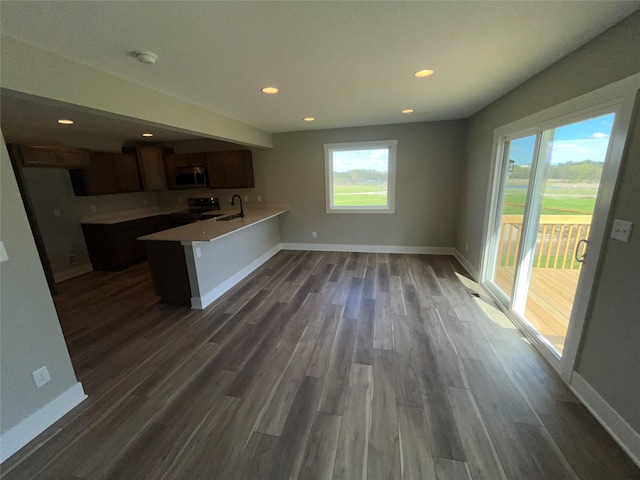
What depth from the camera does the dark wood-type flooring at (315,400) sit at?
1.41 meters

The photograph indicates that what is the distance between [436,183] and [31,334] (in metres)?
5.32

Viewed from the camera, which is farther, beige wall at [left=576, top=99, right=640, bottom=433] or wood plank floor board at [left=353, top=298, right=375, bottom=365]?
wood plank floor board at [left=353, top=298, right=375, bottom=365]

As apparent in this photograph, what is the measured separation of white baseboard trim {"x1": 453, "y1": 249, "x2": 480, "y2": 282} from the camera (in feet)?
→ 12.4

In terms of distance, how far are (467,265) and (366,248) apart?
73.5 inches

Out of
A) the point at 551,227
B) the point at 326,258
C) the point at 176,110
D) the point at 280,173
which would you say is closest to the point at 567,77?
the point at 551,227

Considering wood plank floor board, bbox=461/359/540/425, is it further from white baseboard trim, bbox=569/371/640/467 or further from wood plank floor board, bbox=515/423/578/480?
white baseboard trim, bbox=569/371/640/467

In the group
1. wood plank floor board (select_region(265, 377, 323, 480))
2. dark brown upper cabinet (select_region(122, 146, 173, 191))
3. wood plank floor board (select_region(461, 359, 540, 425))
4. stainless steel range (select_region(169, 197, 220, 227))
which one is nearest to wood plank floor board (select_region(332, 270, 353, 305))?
wood plank floor board (select_region(265, 377, 323, 480))

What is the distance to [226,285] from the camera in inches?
145

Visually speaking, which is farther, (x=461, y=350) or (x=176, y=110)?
(x=176, y=110)

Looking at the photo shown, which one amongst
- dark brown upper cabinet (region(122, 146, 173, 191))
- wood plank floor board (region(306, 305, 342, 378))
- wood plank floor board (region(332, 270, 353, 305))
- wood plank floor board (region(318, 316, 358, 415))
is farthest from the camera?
dark brown upper cabinet (region(122, 146, 173, 191))

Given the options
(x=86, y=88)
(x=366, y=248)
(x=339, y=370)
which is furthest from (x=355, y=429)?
(x=366, y=248)

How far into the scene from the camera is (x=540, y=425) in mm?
1582

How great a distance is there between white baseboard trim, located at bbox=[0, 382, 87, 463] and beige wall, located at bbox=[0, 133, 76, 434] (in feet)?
0.12

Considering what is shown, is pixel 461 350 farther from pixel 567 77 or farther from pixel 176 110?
pixel 176 110
